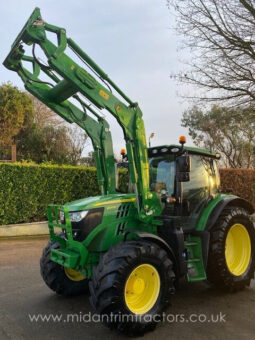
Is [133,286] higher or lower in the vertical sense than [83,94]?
lower

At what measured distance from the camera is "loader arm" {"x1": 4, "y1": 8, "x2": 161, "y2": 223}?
3791mm

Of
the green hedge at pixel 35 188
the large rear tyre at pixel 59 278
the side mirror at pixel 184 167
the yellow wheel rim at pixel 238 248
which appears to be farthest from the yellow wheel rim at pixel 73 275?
the green hedge at pixel 35 188

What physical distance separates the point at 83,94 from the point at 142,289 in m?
2.32

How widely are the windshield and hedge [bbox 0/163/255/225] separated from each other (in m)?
3.99

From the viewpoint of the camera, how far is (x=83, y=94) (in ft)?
13.0

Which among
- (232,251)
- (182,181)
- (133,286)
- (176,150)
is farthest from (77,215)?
(232,251)

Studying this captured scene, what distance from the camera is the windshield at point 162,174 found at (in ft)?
14.9

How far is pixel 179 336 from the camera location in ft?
11.2

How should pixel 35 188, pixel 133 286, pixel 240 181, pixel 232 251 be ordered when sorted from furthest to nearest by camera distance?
pixel 240 181 → pixel 35 188 → pixel 232 251 → pixel 133 286

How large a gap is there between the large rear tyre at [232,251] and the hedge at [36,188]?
4115 mm

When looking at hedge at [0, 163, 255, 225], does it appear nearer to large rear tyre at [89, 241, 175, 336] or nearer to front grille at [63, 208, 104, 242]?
front grille at [63, 208, 104, 242]

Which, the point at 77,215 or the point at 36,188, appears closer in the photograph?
the point at 77,215

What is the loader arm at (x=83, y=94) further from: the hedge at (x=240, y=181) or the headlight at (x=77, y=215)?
the hedge at (x=240, y=181)

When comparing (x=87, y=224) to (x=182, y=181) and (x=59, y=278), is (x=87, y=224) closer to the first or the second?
(x=59, y=278)
